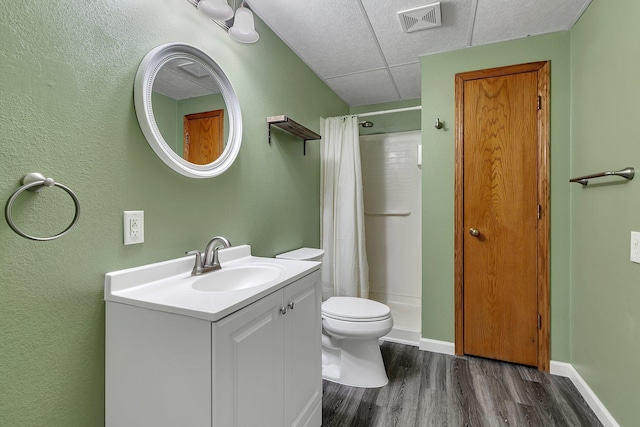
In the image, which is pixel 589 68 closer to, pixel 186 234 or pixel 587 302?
pixel 587 302

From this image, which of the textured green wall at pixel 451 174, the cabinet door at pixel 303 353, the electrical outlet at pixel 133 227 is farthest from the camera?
the textured green wall at pixel 451 174

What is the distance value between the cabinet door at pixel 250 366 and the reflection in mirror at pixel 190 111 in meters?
0.75

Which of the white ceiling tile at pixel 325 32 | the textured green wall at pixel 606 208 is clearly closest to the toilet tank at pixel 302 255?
the white ceiling tile at pixel 325 32

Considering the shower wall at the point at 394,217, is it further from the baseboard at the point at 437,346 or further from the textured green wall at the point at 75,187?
the textured green wall at the point at 75,187

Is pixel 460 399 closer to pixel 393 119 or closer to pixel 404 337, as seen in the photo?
pixel 404 337

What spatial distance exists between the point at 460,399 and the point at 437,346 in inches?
22.4

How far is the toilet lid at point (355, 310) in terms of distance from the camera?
1839mm

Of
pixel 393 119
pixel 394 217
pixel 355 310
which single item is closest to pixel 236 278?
pixel 355 310

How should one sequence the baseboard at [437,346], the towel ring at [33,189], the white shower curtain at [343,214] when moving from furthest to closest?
the white shower curtain at [343,214] → the baseboard at [437,346] → the towel ring at [33,189]

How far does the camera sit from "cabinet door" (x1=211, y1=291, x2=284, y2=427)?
860 millimetres

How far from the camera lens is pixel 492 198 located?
2.13m

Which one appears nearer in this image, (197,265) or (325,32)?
→ (197,265)

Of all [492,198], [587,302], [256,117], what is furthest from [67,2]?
[587,302]

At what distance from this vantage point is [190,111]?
1.38m
